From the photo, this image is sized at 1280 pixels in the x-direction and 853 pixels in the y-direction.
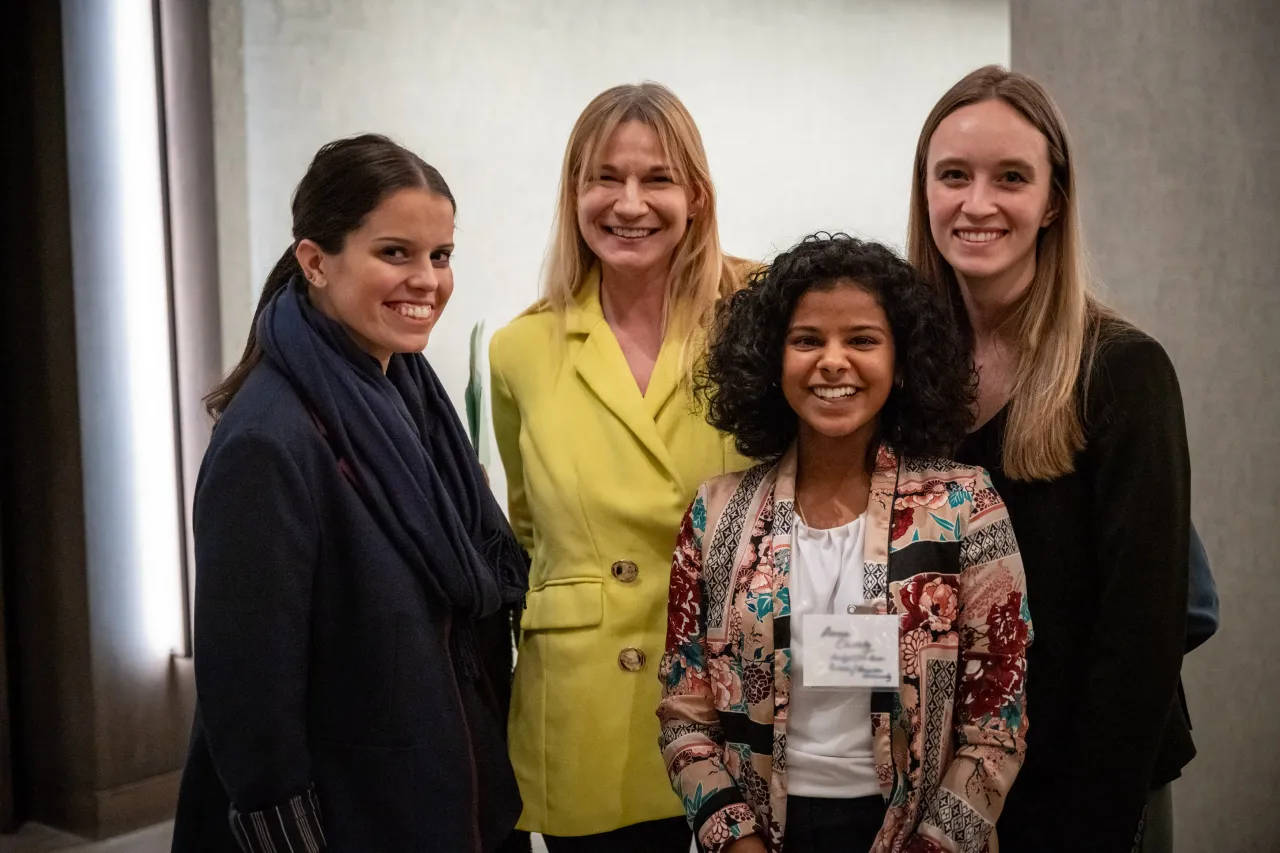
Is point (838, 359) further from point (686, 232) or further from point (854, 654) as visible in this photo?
point (686, 232)

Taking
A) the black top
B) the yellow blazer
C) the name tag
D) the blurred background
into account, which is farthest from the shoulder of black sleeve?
the blurred background

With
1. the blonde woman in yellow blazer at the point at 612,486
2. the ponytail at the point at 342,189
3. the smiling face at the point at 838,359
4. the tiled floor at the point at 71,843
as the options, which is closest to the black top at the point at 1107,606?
A: the smiling face at the point at 838,359

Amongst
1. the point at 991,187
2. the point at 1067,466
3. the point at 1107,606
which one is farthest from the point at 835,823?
the point at 991,187

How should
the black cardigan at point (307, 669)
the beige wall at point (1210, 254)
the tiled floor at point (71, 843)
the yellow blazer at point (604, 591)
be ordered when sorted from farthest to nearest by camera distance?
the tiled floor at point (71, 843) < the beige wall at point (1210, 254) < the yellow blazer at point (604, 591) < the black cardigan at point (307, 669)

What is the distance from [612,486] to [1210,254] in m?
1.58

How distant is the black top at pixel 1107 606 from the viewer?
4.83 ft

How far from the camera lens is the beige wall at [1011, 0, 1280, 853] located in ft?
7.98

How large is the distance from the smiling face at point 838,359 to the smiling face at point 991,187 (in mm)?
207

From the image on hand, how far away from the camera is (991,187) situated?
1.61 meters

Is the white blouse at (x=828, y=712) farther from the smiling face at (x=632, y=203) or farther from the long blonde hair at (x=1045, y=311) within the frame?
the smiling face at (x=632, y=203)

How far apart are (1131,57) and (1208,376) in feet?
2.45

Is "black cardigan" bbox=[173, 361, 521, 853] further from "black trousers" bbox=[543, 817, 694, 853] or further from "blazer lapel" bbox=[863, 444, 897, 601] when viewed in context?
"blazer lapel" bbox=[863, 444, 897, 601]

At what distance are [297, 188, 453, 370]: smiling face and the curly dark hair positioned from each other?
0.46m

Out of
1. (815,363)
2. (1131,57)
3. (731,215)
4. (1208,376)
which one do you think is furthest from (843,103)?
(815,363)
